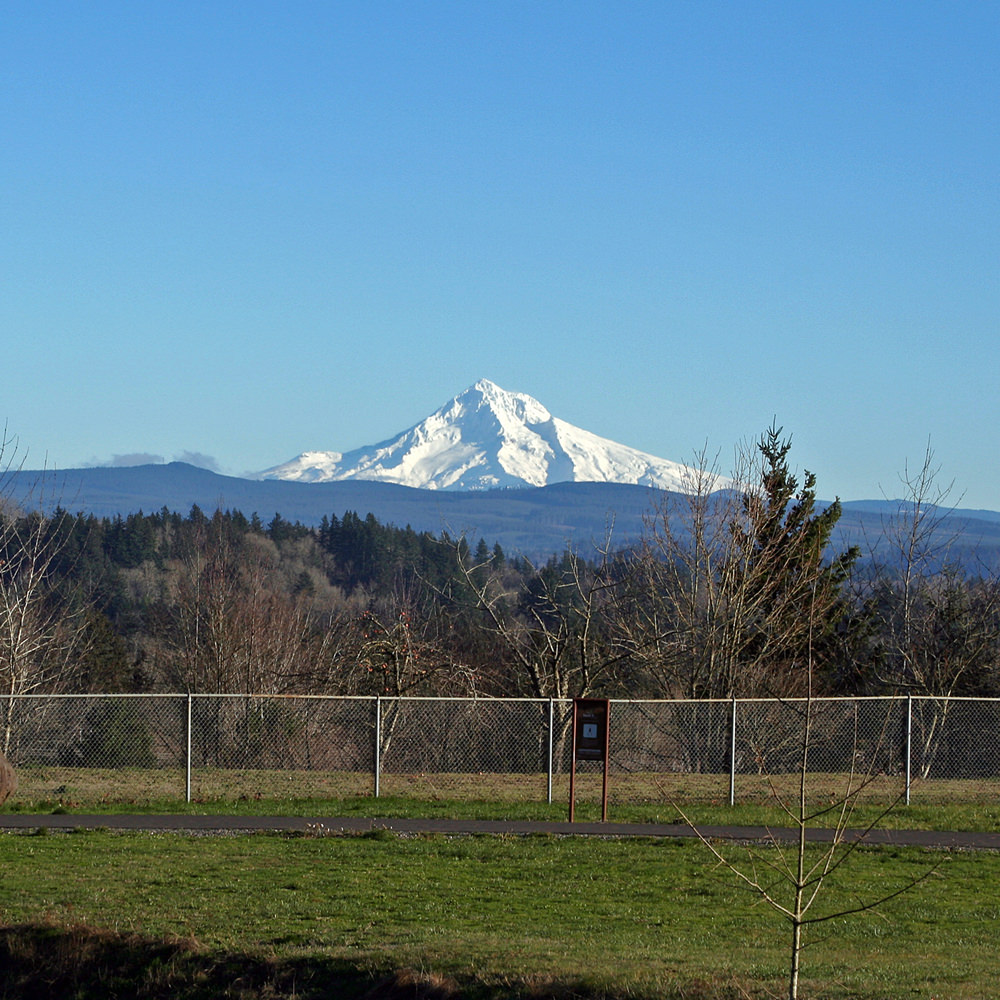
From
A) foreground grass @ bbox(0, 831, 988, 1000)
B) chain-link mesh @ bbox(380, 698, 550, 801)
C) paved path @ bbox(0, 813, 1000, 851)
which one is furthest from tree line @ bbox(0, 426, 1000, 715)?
foreground grass @ bbox(0, 831, 988, 1000)

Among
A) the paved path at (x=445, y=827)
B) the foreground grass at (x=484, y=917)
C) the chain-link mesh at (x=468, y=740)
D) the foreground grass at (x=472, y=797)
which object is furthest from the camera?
the chain-link mesh at (x=468, y=740)

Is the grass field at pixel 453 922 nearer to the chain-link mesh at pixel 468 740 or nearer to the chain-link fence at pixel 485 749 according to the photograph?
the chain-link fence at pixel 485 749

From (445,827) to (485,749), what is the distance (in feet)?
29.9

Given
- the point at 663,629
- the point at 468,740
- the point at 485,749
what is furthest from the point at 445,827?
the point at 663,629

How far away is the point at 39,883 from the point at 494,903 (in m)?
4.81

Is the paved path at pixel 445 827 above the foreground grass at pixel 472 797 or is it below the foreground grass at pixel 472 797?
above

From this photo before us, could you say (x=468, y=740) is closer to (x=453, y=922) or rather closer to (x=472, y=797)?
(x=472, y=797)

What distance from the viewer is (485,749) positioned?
27250 mm

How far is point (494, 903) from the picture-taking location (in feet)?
42.0

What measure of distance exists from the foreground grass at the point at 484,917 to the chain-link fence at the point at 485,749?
6.60 meters

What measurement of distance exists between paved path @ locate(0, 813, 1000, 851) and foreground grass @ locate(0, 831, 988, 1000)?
3.21 ft

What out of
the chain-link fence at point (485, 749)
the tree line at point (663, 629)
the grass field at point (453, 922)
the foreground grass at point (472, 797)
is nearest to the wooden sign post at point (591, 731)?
the foreground grass at point (472, 797)

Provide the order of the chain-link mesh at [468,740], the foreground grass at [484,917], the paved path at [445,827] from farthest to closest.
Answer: the chain-link mesh at [468,740], the paved path at [445,827], the foreground grass at [484,917]

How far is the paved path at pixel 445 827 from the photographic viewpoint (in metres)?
17.4
